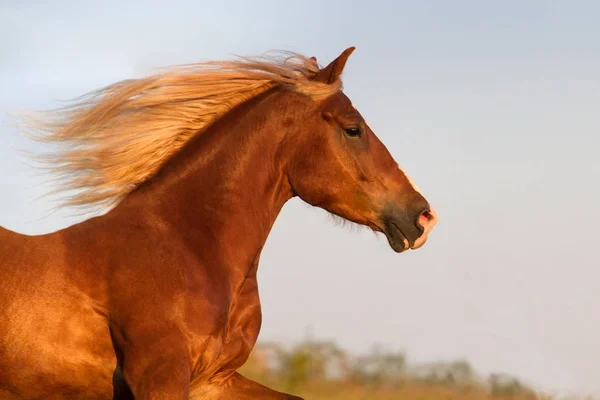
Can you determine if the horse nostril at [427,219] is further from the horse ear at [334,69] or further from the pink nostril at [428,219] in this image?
the horse ear at [334,69]

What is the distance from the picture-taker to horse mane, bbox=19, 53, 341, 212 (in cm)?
525

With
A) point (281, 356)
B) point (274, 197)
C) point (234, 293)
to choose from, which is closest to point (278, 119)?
point (274, 197)

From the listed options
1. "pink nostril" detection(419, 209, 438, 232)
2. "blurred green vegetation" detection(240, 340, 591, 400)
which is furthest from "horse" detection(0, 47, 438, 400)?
"blurred green vegetation" detection(240, 340, 591, 400)

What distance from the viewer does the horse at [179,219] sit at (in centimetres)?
458

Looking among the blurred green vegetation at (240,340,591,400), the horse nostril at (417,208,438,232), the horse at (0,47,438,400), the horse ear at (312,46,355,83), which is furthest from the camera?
the blurred green vegetation at (240,340,591,400)

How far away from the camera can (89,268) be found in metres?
4.67

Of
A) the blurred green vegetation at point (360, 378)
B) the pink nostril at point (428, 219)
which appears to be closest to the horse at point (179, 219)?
the pink nostril at point (428, 219)

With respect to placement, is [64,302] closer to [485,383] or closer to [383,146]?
[383,146]

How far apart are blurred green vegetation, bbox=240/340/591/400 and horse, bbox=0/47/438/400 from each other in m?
2.43

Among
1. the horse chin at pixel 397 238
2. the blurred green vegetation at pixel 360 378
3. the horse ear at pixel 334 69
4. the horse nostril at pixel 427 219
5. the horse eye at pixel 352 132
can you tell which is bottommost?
the blurred green vegetation at pixel 360 378

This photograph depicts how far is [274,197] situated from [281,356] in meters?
2.83

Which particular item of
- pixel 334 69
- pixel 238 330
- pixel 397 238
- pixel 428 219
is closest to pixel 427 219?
pixel 428 219

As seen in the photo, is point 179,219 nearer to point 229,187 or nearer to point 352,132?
point 229,187

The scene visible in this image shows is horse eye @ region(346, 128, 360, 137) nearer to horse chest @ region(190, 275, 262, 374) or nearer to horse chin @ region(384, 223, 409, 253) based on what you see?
horse chin @ region(384, 223, 409, 253)
